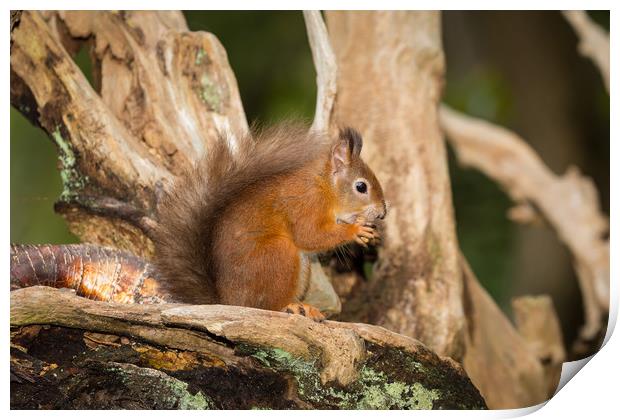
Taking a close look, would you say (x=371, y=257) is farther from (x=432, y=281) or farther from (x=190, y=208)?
(x=190, y=208)

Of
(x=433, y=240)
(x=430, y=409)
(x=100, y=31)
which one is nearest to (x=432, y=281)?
(x=433, y=240)

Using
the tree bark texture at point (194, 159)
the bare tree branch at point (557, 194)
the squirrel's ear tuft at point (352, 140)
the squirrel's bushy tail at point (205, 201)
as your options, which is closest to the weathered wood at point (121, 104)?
the tree bark texture at point (194, 159)

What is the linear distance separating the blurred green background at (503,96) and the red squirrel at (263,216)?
0.91m

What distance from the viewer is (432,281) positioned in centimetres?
248

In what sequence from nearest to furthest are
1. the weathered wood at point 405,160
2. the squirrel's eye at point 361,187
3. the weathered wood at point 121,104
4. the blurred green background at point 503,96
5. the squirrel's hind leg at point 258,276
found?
the squirrel's hind leg at point 258,276 → the squirrel's eye at point 361,187 → the weathered wood at point 121,104 → the weathered wood at point 405,160 → the blurred green background at point 503,96

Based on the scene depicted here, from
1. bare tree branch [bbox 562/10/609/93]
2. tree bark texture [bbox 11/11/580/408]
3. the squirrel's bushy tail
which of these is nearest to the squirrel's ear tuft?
the squirrel's bushy tail

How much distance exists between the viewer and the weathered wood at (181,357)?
187cm

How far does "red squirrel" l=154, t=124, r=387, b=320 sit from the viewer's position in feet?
6.66

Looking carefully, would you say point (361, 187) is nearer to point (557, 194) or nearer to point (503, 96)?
point (557, 194)

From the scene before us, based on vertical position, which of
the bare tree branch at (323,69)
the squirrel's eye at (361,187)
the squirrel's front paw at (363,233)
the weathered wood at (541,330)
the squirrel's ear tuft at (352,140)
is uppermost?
the bare tree branch at (323,69)

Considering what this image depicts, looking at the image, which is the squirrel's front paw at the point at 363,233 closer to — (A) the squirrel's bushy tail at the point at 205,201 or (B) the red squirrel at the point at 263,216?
(B) the red squirrel at the point at 263,216

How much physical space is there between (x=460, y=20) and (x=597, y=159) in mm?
1260

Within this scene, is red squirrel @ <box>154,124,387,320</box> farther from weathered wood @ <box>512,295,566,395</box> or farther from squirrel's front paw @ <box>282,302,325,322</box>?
weathered wood @ <box>512,295,566,395</box>

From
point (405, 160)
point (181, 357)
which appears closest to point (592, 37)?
point (405, 160)
